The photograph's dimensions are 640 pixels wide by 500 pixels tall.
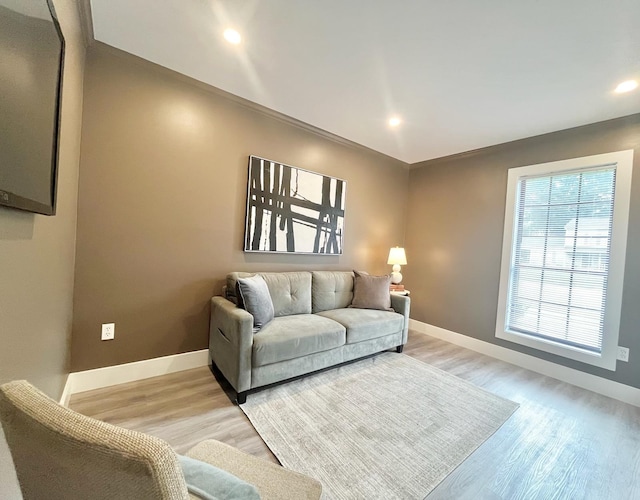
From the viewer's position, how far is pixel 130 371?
2.19 metres

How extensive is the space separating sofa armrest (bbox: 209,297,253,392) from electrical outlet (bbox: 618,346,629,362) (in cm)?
333

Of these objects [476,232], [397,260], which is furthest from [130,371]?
[476,232]

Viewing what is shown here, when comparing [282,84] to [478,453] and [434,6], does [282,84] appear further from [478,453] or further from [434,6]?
[478,453]

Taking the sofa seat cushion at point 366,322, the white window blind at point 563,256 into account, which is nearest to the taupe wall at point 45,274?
the sofa seat cushion at point 366,322

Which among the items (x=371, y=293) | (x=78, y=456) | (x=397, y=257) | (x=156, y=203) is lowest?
(x=371, y=293)

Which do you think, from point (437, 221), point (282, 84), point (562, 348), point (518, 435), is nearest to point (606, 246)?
point (562, 348)

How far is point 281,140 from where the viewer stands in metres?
2.98

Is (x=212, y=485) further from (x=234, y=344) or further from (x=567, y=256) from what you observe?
(x=567, y=256)

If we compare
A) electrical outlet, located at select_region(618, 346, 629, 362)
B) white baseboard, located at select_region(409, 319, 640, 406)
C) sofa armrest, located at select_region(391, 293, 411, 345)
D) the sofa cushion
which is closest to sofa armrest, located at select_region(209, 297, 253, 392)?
the sofa cushion

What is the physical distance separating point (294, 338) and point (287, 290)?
68cm

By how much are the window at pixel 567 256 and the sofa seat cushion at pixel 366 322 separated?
4.57 feet

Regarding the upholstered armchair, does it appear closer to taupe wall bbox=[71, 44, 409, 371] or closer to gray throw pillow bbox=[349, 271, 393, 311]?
taupe wall bbox=[71, 44, 409, 371]

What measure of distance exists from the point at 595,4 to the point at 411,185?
2.93m

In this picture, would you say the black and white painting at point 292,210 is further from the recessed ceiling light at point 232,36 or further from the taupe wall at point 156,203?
the recessed ceiling light at point 232,36
